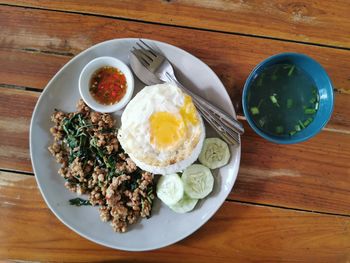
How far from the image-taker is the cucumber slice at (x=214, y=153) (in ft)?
7.46

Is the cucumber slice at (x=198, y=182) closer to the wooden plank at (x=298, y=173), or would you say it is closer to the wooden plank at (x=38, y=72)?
the wooden plank at (x=298, y=173)

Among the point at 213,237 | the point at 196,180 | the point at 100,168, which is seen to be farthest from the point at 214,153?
the point at 100,168

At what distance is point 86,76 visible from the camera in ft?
7.50

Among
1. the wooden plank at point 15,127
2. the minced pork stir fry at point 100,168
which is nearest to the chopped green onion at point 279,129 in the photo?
the minced pork stir fry at point 100,168

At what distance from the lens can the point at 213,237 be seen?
245 cm

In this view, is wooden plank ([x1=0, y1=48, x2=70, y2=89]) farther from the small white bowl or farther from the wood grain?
the small white bowl

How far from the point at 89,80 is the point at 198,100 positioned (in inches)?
26.3

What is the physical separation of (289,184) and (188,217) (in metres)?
0.69

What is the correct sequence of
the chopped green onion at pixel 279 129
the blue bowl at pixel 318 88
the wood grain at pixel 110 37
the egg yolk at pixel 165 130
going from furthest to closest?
the wood grain at pixel 110 37 → the chopped green onion at pixel 279 129 → the blue bowl at pixel 318 88 → the egg yolk at pixel 165 130

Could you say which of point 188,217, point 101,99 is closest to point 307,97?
point 188,217

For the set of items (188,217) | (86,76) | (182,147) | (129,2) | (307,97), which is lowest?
(188,217)

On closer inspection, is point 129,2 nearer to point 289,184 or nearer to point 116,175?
point 116,175

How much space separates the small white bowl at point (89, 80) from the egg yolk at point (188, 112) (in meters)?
0.39

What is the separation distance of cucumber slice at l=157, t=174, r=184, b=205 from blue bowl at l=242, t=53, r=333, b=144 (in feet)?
1.78
